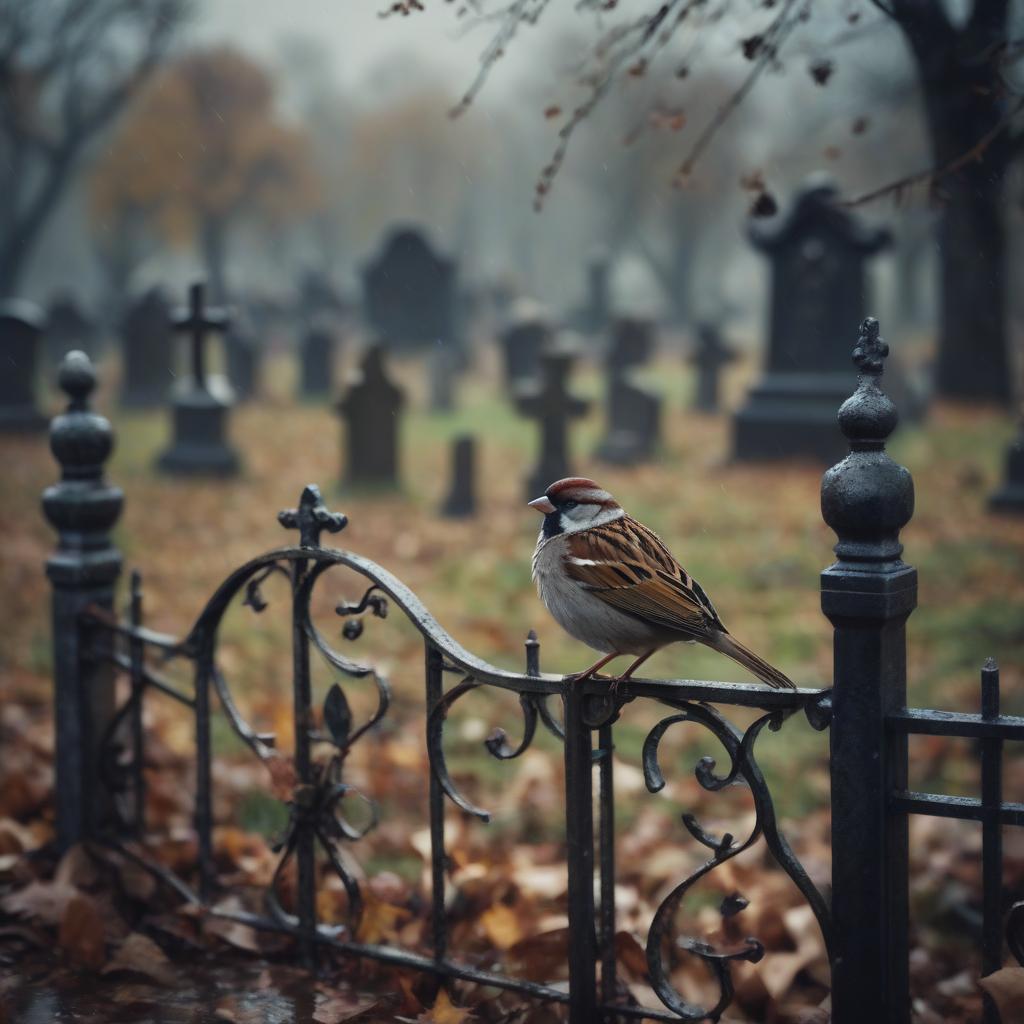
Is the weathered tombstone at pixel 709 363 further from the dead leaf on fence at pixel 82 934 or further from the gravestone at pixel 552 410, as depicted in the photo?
the dead leaf on fence at pixel 82 934

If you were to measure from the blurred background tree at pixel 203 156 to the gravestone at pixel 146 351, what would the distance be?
20.9 m

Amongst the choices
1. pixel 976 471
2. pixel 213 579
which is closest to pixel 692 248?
pixel 976 471

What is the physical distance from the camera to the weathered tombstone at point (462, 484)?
1146 cm

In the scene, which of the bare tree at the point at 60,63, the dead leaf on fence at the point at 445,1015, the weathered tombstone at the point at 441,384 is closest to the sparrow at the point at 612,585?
the dead leaf on fence at the point at 445,1015

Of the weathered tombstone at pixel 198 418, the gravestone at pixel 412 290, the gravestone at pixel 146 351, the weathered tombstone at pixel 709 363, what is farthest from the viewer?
the gravestone at pixel 412 290

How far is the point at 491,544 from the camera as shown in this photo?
1042cm

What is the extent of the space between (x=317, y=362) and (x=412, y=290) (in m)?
7.45

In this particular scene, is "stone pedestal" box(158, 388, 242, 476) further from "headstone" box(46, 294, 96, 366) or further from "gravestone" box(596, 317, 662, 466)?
"headstone" box(46, 294, 96, 366)

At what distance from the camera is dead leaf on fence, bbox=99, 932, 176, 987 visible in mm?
3447

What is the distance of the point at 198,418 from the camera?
44.0ft

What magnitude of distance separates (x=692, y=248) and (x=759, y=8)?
46.3 meters

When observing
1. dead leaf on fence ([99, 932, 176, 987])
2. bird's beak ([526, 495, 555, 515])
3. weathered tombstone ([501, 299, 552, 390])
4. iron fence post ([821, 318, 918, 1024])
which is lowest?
dead leaf on fence ([99, 932, 176, 987])

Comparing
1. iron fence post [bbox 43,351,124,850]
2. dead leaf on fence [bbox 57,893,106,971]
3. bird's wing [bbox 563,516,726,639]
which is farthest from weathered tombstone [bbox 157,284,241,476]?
bird's wing [bbox 563,516,726,639]

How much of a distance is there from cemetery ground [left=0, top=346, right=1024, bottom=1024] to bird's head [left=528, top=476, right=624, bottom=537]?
121 centimetres
